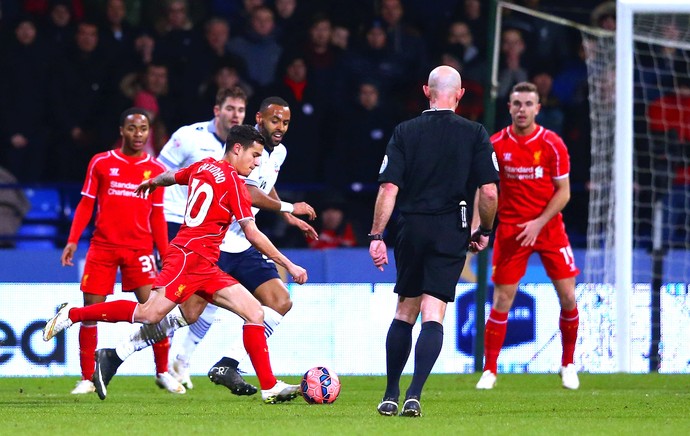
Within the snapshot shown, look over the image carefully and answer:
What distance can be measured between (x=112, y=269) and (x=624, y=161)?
4881 millimetres

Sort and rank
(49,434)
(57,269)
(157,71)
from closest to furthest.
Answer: (49,434)
(57,269)
(157,71)

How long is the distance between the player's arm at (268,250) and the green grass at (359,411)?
0.80m

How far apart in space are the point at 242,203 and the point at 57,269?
4.89m

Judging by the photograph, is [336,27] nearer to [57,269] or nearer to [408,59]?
[408,59]

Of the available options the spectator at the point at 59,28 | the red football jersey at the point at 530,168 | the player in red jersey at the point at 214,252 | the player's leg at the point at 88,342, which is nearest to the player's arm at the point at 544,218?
the red football jersey at the point at 530,168

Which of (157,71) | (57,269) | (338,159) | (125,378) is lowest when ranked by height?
(125,378)

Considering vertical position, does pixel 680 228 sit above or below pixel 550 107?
below

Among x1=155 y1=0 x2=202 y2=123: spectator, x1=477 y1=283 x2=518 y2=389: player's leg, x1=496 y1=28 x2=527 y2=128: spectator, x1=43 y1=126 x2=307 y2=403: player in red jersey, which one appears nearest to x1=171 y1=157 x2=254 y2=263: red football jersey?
x1=43 y1=126 x2=307 y2=403: player in red jersey

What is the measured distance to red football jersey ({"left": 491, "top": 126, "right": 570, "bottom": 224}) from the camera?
10.1m

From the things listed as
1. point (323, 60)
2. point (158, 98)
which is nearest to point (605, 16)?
point (323, 60)

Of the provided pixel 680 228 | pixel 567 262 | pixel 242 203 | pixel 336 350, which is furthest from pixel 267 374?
pixel 680 228

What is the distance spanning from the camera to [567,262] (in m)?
10.3

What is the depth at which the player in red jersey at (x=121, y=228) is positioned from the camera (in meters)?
9.66

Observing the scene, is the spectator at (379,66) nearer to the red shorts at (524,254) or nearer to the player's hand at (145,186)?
the red shorts at (524,254)
